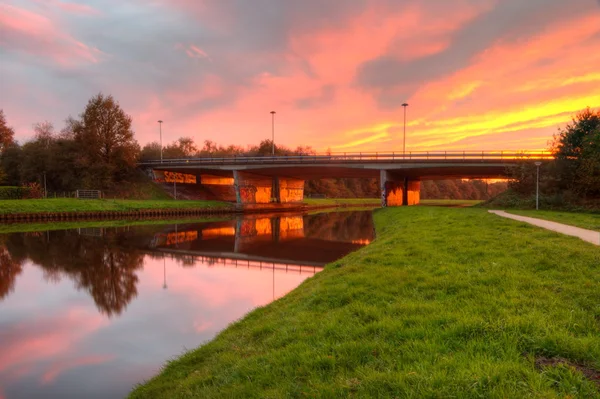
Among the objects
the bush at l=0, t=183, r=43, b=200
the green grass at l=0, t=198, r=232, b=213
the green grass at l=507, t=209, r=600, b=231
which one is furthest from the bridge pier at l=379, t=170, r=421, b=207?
the bush at l=0, t=183, r=43, b=200

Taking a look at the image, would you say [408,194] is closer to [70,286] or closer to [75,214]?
[75,214]

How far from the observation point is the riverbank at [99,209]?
→ 35062 mm

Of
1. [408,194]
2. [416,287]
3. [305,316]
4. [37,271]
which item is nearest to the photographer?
[305,316]

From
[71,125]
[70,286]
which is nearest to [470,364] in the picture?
[70,286]

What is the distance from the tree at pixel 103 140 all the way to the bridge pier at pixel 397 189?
39711 millimetres

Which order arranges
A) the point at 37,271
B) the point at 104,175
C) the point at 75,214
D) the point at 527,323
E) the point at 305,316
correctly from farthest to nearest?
1. the point at 104,175
2. the point at 75,214
3. the point at 37,271
4. the point at 305,316
5. the point at 527,323

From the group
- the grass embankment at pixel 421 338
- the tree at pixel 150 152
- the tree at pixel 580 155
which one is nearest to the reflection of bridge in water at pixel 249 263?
the grass embankment at pixel 421 338

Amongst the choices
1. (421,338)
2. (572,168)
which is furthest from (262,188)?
(421,338)

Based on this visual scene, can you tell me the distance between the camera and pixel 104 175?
52375 mm

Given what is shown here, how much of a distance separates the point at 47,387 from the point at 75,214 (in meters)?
37.1

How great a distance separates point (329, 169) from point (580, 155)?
28687 millimetres

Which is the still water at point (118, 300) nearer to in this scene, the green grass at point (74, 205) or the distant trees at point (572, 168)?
the green grass at point (74, 205)

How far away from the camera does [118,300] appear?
10578mm

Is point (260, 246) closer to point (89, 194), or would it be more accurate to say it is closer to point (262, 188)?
point (262, 188)
